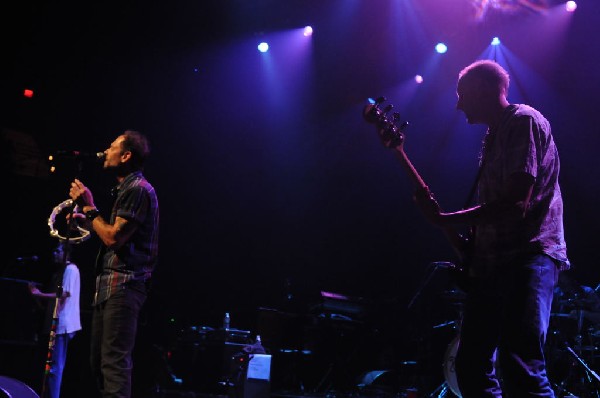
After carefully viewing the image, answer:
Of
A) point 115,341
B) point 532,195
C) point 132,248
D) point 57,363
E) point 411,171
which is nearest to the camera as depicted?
point 532,195

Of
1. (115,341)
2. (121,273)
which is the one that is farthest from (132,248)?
(115,341)

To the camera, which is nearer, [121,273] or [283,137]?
[121,273]

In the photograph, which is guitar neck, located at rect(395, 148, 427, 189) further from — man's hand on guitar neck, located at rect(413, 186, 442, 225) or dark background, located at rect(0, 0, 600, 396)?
dark background, located at rect(0, 0, 600, 396)

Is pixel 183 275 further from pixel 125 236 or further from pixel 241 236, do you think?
pixel 125 236

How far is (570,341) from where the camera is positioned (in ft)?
27.9

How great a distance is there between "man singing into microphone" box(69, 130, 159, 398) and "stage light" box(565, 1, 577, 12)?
7.83 m

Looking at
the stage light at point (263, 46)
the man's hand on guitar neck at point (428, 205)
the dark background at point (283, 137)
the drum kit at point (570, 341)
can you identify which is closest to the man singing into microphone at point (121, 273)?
the man's hand on guitar neck at point (428, 205)

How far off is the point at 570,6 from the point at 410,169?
760 cm

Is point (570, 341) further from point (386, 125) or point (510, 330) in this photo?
point (510, 330)

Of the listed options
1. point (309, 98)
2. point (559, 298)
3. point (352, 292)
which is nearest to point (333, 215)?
point (352, 292)

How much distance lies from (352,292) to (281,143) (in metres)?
3.39

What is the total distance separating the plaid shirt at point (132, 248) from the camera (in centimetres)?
374

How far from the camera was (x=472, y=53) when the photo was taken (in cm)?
1034

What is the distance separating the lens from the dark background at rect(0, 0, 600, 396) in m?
9.88
